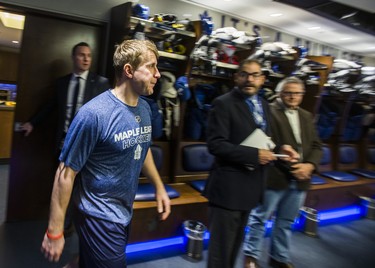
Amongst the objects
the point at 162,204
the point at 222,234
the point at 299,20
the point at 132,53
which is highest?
the point at 299,20

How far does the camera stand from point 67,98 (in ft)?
7.87

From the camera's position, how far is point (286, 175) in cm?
210

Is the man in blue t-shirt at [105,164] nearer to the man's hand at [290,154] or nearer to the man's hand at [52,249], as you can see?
the man's hand at [52,249]

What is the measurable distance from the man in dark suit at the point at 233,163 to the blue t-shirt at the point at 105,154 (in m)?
0.63

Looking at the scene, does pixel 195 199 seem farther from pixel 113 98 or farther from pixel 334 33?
pixel 334 33

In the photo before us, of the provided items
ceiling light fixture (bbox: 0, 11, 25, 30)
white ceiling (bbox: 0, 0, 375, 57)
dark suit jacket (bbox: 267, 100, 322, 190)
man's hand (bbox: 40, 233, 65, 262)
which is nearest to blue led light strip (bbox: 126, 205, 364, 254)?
dark suit jacket (bbox: 267, 100, 322, 190)

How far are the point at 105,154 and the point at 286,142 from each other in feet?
4.83

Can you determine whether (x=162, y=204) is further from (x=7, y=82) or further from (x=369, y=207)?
(x=7, y=82)

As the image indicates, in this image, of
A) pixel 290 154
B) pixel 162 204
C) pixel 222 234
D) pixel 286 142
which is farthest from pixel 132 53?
pixel 286 142

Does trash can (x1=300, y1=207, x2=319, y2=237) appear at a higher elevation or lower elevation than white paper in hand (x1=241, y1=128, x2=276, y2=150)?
lower

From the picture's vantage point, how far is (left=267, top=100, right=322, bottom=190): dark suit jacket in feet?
6.87

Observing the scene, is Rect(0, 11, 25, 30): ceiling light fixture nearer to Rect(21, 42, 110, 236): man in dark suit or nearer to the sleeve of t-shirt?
Rect(21, 42, 110, 236): man in dark suit

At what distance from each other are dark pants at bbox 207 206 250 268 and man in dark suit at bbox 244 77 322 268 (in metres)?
0.44

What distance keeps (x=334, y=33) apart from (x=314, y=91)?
122cm
